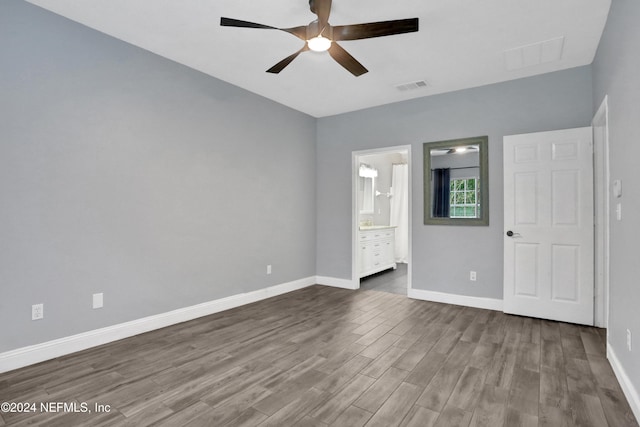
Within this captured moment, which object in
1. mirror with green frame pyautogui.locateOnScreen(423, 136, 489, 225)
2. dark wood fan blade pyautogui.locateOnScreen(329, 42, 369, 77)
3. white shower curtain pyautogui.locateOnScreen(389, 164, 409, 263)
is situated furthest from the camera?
white shower curtain pyautogui.locateOnScreen(389, 164, 409, 263)

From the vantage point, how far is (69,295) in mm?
2840

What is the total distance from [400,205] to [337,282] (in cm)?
361

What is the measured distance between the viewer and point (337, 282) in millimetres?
5449

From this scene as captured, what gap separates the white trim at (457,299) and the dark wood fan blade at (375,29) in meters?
3.32

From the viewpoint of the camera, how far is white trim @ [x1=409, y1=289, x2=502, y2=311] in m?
4.12

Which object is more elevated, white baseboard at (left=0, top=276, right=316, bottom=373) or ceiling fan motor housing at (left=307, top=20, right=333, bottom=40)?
ceiling fan motor housing at (left=307, top=20, right=333, bottom=40)

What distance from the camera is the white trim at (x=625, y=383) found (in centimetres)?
194

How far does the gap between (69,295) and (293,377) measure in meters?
2.05

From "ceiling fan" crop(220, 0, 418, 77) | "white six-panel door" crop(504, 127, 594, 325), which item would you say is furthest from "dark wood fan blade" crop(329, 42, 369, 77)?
"white six-panel door" crop(504, 127, 594, 325)

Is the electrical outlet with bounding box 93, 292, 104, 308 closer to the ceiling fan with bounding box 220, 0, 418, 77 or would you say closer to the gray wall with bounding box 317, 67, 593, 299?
the ceiling fan with bounding box 220, 0, 418, 77

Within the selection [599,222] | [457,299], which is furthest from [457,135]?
[457,299]

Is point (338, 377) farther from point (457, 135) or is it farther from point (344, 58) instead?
point (457, 135)

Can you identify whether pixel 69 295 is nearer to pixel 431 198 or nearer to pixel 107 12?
pixel 107 12

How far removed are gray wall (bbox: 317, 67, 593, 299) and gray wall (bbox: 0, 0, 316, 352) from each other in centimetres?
141
